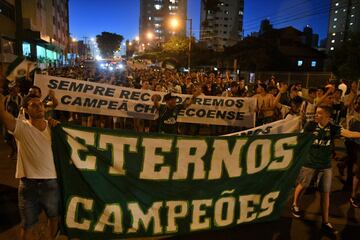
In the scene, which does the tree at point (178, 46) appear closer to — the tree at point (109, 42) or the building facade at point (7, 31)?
the building facade at point (7, 31)

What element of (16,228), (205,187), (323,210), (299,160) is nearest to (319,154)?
(299,160)

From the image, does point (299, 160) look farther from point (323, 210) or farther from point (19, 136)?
point (19, 136)

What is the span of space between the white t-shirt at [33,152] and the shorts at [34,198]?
7 cm

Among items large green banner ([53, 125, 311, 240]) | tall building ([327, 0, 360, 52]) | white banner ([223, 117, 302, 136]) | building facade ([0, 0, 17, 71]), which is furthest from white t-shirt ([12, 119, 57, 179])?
tall building ([327, 0, 360, 52])

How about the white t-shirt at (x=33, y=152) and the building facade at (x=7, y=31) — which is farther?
the building facade at (x=7, y=31)

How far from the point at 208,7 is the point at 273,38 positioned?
16911mm

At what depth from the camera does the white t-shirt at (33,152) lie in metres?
3.57

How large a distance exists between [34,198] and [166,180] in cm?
138

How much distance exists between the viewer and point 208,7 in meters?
62.8

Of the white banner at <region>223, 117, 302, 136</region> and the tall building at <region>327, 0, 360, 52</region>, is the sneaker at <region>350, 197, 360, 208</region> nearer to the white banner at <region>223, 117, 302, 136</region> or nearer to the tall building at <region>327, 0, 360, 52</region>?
the white banner at <region>223, 117, 302, 136</region>

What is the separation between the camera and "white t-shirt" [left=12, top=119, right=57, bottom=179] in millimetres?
3566

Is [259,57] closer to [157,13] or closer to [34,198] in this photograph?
[34,198]

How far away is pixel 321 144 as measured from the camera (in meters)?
4.80

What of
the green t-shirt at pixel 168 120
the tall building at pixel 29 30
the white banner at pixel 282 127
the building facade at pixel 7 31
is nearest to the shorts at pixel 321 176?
the white banner at pixel 282 127
